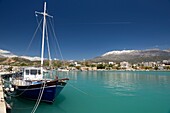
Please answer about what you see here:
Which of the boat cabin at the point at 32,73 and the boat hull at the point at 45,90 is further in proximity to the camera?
the boat cabin at the point at 32,73

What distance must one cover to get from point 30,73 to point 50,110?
479cm

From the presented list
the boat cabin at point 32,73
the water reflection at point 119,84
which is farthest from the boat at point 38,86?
the water reflection at point 119,84

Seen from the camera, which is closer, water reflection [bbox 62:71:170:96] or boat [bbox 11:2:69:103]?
boat [bbox 11:2:69:103]

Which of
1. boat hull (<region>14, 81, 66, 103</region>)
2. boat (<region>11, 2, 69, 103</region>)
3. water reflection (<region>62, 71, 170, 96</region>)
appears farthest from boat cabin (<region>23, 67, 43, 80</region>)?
water reflection (<region>62, 71, 170, 96</region>)

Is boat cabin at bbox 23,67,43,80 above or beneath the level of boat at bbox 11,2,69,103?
above

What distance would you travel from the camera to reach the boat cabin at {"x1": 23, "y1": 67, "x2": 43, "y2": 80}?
15.8m

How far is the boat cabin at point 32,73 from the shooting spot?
1578 centimetres

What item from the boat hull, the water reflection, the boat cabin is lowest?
the water reflection

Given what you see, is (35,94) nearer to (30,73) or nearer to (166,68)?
(30,73)

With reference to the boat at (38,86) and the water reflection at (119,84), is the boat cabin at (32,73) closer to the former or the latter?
the boat at (38,86)

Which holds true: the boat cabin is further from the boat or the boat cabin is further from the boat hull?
the boat hull

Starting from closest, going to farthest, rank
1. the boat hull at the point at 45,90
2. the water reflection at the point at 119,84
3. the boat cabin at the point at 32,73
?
the boat hull at the point at 45,90
the boat cabin at the point at 32,73
the water reflection at the point at 119,84

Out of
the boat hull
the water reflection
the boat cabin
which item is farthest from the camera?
the water reflection

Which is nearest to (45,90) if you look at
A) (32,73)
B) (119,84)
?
(32,73)
